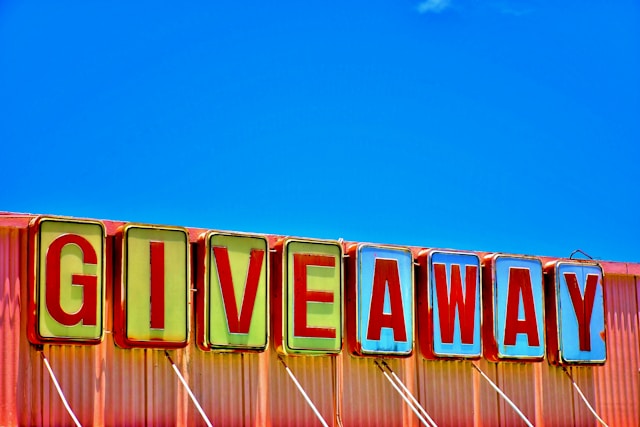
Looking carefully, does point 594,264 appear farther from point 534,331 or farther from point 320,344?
point 320,344

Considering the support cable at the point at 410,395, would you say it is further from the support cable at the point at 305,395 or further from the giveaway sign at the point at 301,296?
the support cable at the point at 305,395

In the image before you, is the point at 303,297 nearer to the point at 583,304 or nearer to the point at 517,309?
the point at 517,309

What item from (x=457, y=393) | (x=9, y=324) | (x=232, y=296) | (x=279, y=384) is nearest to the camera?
(x=9, y=324)

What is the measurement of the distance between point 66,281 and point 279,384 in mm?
Answer: 4765

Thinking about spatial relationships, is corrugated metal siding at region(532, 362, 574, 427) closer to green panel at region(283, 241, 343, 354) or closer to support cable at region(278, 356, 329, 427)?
green panel at region(283, 241, 343, 354)

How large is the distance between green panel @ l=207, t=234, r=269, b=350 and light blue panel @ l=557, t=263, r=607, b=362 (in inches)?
301

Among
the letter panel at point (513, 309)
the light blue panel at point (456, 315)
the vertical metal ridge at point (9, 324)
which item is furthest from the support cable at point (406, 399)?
the vertical metal ridge at point (9, 324)

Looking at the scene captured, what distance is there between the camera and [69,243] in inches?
745

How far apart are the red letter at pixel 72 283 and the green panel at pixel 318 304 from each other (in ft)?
A: 12.7

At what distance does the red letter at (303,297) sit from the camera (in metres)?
21.3

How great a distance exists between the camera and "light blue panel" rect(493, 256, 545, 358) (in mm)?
24125

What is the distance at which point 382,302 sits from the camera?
22.5m

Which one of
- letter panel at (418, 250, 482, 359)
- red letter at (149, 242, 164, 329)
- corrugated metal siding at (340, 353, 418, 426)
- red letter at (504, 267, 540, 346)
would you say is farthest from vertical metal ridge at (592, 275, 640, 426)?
red letter at (149, 242, 164, 329)

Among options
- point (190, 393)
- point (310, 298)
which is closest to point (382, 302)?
point (310, 298)
